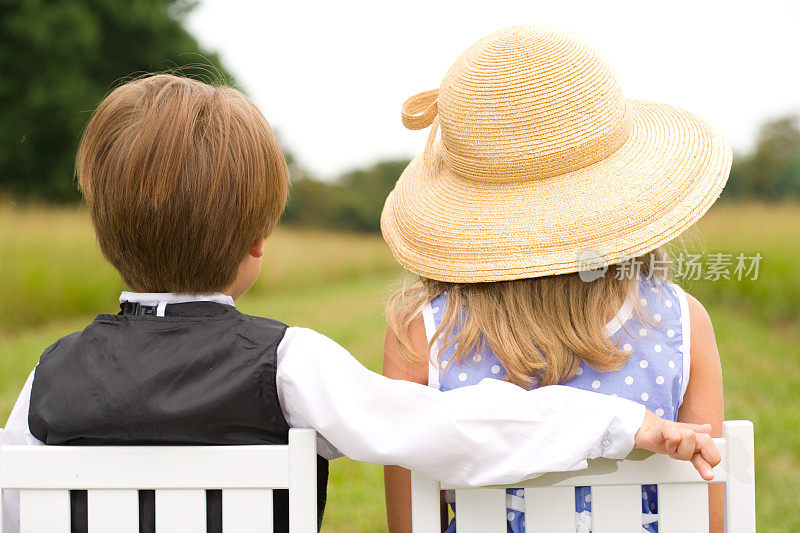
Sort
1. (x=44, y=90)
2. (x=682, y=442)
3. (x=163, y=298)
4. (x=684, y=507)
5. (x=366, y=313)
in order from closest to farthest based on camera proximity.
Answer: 1. (x=682, y=442)
2. (x=684, y=507)
3. (x=163, y=298)
4. (x=366, y=313)
5. (x=44, y=90)

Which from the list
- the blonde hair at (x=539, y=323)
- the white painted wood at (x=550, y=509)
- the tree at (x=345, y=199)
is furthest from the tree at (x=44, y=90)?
the white painted wood at (x=550, y=509)

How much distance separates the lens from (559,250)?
1.32 m

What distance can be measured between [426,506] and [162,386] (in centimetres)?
43

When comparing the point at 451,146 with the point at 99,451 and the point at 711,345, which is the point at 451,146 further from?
the point at 99,451

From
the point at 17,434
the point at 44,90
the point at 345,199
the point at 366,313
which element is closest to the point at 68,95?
the point at 44,90

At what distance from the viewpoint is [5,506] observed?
1288mm

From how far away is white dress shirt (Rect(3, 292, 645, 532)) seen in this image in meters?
1.08

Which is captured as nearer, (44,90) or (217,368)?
(217,368)

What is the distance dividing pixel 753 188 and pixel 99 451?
9.90 metres

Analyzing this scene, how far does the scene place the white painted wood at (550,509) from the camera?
1.13 meters

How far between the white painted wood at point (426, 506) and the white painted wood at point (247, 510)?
213 mm

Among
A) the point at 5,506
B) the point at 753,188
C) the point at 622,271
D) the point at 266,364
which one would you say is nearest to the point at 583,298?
the point at 622,271

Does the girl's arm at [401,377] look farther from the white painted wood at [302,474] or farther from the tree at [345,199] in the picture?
the tree at [345,199]

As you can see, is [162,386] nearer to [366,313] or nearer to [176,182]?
[176,182]
